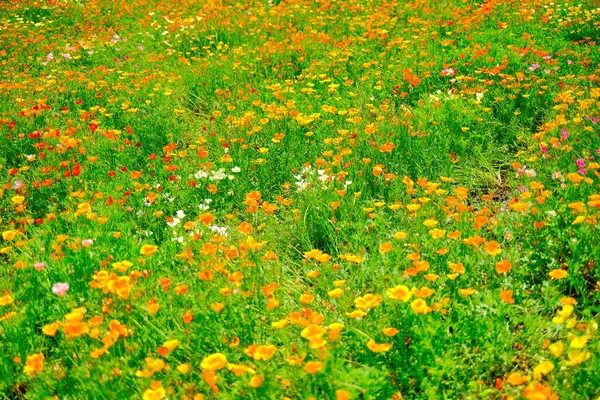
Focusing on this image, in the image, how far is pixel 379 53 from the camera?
623cm

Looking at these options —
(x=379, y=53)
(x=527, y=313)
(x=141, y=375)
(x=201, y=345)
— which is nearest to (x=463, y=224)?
(x=527, y=313)

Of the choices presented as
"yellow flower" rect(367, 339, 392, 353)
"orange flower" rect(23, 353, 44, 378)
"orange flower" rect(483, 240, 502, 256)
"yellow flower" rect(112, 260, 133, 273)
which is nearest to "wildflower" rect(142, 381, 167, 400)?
"orange flower" rect(23, 353, 44, 378)

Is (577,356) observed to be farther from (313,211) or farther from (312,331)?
(313,211)

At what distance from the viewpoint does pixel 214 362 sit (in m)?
2.10

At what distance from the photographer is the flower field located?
7.25ft

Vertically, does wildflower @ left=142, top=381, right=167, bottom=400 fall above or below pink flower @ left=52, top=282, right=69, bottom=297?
above

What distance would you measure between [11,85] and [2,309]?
13.4 feet

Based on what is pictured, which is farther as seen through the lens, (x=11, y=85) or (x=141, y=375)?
(x=11, y=85)

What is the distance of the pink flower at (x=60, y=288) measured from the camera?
2.65 metres

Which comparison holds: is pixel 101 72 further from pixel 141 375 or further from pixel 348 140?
pixel 141 375

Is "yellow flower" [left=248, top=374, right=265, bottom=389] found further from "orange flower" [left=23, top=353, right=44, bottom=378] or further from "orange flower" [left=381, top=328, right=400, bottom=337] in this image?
"orange flower" [left=23, top=353, right=44, bottom=378]

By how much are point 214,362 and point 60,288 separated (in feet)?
3.71

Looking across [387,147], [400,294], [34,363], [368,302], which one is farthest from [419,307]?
[387,147]

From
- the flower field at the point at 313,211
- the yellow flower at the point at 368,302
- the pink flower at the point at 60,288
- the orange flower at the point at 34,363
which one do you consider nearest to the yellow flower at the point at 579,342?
the flower field at the point at 313,211
